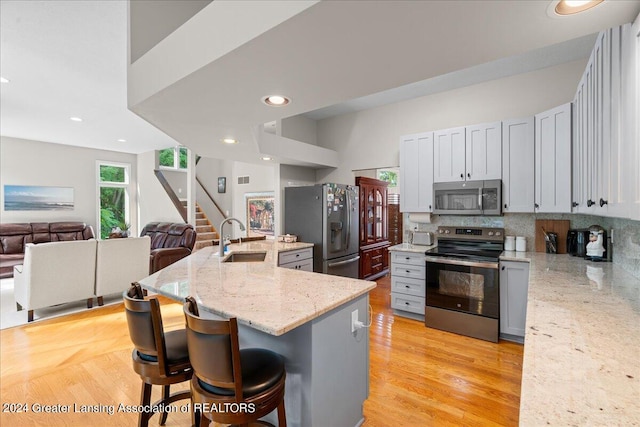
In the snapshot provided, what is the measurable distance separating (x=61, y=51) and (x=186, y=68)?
2.42m

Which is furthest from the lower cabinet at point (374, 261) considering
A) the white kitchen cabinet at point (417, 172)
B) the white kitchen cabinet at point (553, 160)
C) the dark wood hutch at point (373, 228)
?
the white kitchen cabinet at point (553, 160)

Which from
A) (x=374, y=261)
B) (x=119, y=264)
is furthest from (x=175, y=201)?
(x=374, y=261)

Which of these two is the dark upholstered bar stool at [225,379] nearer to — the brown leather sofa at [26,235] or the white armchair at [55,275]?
the white armchair at [55,275]

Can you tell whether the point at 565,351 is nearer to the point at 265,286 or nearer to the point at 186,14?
the point at 265,286

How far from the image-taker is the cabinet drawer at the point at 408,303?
367 centimetres

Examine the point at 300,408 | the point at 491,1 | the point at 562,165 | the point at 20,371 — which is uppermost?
the point at 491,1

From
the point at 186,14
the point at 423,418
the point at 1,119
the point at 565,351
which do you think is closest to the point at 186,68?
the point at 186,14

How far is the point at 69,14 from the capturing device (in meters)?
2.38

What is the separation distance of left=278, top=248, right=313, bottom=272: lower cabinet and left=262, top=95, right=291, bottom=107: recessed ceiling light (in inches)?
85.6

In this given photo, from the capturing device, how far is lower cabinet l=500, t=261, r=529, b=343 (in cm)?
301

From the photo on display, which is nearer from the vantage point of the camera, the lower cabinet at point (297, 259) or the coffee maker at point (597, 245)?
the coffee maker at point (597, 245)

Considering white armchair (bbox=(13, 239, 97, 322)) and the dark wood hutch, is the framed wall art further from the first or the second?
white armchair (bbox=(13, 239, 97, 322))

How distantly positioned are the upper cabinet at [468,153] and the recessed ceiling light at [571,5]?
264cm

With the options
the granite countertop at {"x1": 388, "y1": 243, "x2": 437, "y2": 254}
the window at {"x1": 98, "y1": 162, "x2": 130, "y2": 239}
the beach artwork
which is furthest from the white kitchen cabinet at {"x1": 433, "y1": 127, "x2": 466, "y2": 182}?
the beach artwork
